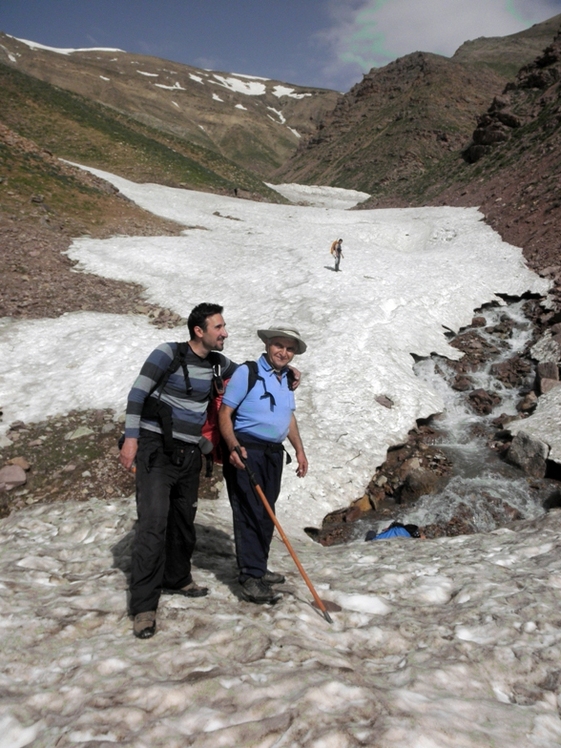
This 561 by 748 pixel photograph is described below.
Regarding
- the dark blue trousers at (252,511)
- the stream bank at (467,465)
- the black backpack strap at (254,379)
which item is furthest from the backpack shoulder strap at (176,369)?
the stream bank at (467,465)

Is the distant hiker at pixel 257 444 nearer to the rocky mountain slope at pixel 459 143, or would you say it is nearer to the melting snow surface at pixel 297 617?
the melting snow surface at pixel 297 617

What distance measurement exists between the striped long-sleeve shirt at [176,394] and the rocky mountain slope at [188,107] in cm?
11717

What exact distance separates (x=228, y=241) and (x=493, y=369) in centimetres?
1682

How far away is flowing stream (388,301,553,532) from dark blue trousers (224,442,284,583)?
5.11 metres

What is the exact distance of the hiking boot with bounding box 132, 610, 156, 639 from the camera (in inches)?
182

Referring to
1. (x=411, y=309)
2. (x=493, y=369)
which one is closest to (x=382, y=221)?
(x=411, y=309)

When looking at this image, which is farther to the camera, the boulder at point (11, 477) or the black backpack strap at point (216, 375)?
the boulder at point (11, 477)

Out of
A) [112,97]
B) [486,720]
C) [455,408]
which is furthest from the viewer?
[112,97]

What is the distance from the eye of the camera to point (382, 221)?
35.4 metres

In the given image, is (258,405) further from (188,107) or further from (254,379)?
(188,107)

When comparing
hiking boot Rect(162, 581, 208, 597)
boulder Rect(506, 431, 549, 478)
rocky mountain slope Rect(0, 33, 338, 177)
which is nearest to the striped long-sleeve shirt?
hiking boot Rect(162, 581, 208, 597)

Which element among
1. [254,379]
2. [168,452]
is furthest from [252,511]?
[254,379]

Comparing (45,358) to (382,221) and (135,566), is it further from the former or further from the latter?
(382,221)

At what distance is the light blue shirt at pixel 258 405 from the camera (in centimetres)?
529
